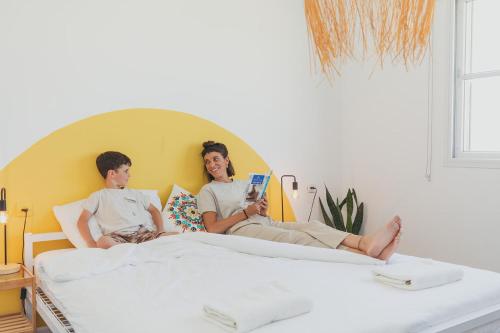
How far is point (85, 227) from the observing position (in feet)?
9.66

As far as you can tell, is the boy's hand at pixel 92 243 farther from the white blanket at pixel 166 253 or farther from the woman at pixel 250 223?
the woman at pixel 250 223

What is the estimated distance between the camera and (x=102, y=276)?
2301mm

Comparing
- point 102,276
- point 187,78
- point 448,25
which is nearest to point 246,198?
point 187,78

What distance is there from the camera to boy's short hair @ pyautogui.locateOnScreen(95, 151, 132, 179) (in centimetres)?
315

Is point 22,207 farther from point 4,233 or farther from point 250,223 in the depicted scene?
point 250,223

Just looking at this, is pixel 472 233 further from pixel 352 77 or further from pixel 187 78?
pixel 187 78

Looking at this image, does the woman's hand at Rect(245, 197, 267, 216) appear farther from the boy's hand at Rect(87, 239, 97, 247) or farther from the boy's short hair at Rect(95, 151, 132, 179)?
the boy's hand at Rect(87, 239, 97, 247)

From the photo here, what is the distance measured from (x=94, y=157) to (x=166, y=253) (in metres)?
1.02

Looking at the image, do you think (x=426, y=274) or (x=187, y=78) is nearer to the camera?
(x=426, y=274)

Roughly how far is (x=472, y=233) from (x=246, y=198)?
1660mm

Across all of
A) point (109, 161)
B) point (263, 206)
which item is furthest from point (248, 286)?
point (109, 161)

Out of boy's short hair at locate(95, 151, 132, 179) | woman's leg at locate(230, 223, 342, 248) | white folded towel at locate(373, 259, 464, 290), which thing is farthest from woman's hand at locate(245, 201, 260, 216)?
white folded towel at locate(373, 259, 464, 290)

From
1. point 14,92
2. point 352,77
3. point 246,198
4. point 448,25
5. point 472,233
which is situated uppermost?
point 448,25

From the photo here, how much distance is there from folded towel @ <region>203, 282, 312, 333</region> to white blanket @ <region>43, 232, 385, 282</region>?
0.78 m
